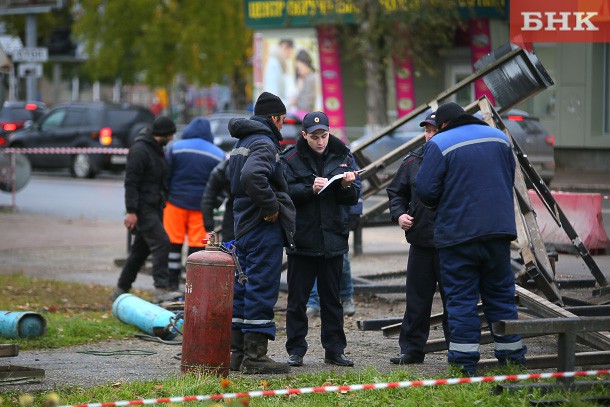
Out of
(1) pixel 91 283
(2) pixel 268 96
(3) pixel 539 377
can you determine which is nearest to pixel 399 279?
(1) pixel 91 283

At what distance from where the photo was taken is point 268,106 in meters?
8.07

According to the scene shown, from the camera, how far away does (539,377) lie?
21.7 feet

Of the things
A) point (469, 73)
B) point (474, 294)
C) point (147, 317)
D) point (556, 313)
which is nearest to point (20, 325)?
point (147, 317)

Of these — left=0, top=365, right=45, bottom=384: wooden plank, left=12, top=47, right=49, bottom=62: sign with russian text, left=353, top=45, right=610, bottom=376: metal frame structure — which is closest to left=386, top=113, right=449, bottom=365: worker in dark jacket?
left=353, top=45, right=610, bottom=376: metal frame structure

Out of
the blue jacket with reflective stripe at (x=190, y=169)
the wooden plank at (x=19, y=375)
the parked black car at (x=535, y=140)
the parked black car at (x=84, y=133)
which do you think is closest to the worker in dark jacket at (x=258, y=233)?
the wooden plank at (x=19, y=375)

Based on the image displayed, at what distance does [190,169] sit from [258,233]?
4.41m

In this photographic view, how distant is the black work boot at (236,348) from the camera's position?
8062 mm

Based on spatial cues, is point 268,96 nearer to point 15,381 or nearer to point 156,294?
point 15,381

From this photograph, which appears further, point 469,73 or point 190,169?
point 469,73

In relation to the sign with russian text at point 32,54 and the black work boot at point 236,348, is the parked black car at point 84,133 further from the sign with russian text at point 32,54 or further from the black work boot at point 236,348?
the black work boot at point 236,348

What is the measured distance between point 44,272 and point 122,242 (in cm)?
328

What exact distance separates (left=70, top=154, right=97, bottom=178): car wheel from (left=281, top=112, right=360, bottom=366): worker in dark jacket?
70.5ft

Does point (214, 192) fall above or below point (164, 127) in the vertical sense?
below

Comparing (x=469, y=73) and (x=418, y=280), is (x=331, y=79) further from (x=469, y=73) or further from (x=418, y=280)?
(x=418, y=280)
